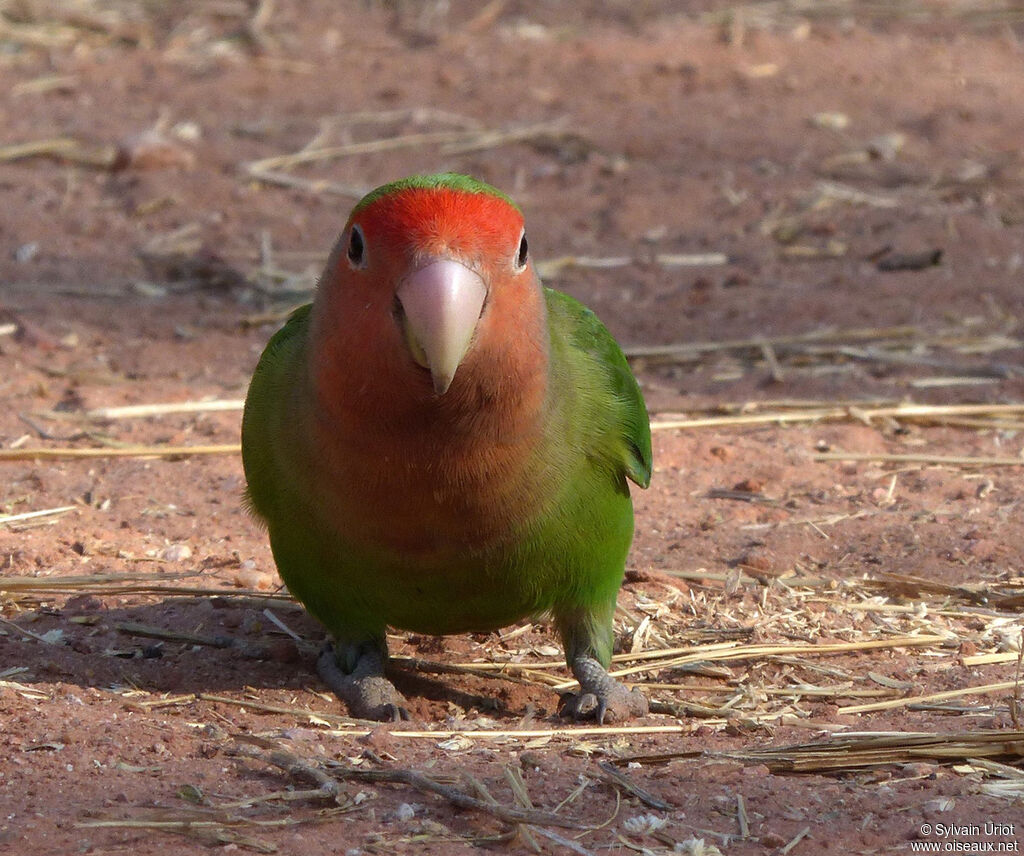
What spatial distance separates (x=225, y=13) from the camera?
12570 mm

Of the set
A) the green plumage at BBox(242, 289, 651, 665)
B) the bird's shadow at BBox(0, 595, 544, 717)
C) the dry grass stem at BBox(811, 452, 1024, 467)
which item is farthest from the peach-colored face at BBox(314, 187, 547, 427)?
the dry grass stem at BBox(811, 452, 1024, 467)

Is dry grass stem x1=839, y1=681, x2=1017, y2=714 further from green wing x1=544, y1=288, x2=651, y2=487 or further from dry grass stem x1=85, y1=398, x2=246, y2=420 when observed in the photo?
dry grass stem x1=85, y1=398, x2=246, y2=420

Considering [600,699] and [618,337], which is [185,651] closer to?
[600,699]

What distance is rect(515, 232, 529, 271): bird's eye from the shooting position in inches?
143

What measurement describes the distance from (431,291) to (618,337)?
4.24 metres

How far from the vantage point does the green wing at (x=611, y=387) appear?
13.7 ft

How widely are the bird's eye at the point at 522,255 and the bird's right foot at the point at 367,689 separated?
1.32 meters

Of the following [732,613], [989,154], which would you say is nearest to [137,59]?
[989,154]

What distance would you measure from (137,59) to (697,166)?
499cm

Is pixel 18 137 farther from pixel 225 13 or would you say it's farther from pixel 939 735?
pixel 939 735

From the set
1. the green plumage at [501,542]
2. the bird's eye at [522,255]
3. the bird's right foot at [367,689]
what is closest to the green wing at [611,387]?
the green plumage at [501,542]

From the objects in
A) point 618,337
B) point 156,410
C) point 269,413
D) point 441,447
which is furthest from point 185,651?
point 618,337

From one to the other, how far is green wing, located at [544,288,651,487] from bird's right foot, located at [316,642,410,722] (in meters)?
0.93

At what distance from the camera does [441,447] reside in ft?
11.9
